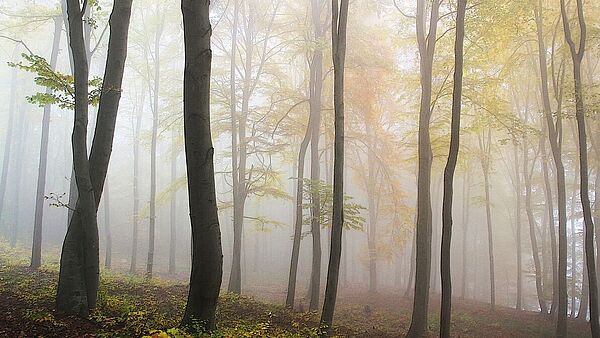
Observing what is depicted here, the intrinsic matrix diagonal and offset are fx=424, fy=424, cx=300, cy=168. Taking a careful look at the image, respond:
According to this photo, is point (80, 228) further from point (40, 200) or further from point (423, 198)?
point (40, 200)

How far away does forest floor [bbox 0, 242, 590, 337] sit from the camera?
19.7 ft

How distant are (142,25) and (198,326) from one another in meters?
18.1

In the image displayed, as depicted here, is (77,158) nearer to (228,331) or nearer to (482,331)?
(228,331)

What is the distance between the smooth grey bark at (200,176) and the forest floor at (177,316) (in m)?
0.58

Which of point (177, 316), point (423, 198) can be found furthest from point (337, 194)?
point (423, 198)

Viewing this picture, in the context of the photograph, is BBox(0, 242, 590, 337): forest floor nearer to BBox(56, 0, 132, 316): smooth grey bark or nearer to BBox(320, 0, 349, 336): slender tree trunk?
BBox(56, 0, 132, 316): smooth grey bark

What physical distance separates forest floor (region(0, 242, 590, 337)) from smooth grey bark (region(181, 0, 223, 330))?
0.58m

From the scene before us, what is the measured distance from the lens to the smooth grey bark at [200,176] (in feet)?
19.2

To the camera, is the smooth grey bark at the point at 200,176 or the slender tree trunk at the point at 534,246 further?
the slender tree trunk at the point at 534,246

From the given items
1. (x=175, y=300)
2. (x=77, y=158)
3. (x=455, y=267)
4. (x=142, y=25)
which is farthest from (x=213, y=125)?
(x=455, y=267)

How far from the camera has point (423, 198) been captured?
11562mm

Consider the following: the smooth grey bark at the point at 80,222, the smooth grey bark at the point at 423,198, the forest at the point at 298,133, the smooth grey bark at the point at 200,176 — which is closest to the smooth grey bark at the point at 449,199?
the forest at the point at 298,133

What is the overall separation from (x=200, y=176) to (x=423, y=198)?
292 inches

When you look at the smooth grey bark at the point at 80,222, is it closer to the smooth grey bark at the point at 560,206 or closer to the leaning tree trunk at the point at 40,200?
the leaning tree trunk at the point at 40,200
